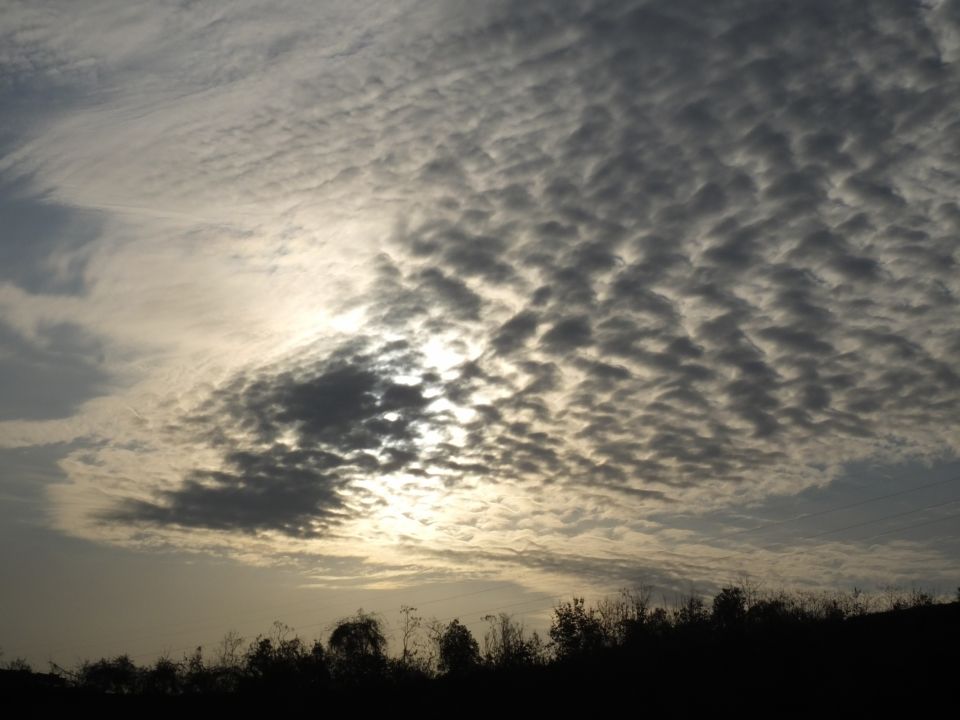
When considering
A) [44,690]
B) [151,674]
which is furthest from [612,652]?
[151,674]

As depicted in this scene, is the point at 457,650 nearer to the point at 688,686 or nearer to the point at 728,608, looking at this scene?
the point at 728,608

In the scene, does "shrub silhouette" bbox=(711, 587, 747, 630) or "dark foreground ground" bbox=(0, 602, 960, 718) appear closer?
"dark foreground ground" bbox=(0, 602, 960, 718)

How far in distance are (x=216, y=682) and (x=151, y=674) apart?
16454 millimetres

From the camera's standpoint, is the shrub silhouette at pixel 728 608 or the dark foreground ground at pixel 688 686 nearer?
the dark foreground ground at pixel 688 686

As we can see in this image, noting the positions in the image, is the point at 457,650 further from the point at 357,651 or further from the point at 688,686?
the point at 688,686

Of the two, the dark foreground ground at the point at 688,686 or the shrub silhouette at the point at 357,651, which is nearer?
the dark foreground ground at the point at 688,686

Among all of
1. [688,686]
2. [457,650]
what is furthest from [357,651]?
[688,686]

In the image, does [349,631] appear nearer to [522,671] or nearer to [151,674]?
[151,674]

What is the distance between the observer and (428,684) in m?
44.6

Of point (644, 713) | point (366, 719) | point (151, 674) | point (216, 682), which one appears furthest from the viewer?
point (151, 674)

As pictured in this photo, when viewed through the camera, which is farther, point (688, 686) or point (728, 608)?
point (728, 608)

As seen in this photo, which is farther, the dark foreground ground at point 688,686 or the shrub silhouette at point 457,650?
the shrub silhouette at point 457,650

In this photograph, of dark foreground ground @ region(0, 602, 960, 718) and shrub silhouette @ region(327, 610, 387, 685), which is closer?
dark foreground ground @ region(0, 602, 960, 718)

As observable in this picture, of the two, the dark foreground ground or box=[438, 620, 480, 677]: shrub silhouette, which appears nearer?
the dark foreground ground
